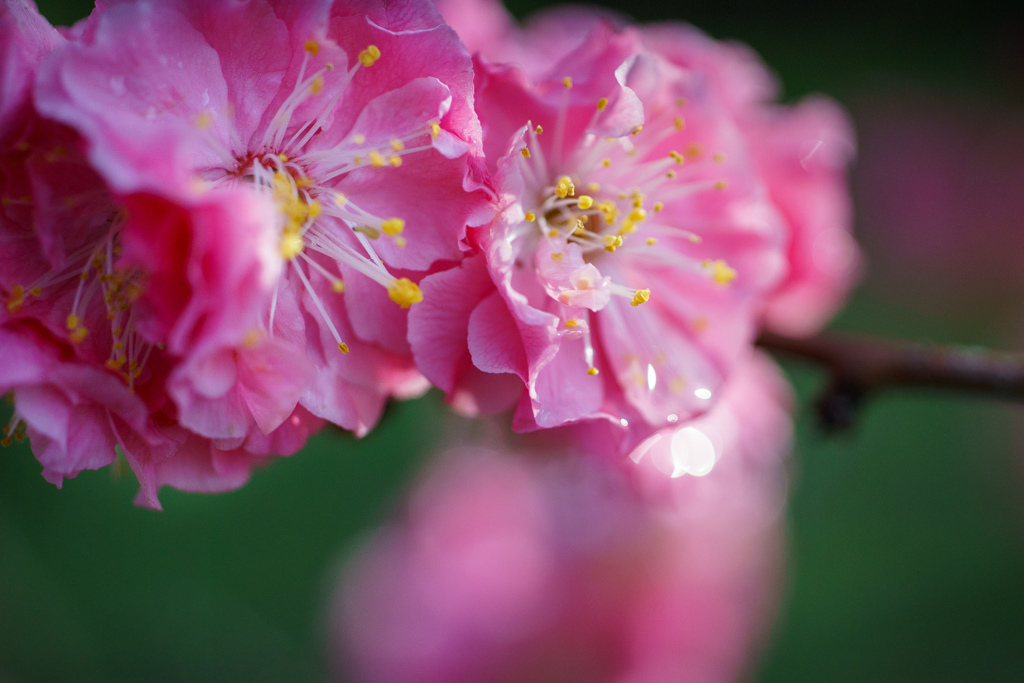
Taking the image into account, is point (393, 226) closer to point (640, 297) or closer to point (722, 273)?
point (640, 297)

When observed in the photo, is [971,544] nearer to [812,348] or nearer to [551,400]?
[812,348]

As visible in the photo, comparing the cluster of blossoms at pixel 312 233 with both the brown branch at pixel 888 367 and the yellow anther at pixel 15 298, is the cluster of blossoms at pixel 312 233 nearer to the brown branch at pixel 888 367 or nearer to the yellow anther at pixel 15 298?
the yellow anther at pixel 15 298

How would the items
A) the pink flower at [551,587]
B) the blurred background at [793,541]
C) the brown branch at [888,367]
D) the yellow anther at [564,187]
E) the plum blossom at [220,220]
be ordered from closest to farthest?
the plum blossom at [220,220], the yellow anther at [564,187], the brown branch at [888,367], the pink flower at [551,587], the blurred background at [793,541]

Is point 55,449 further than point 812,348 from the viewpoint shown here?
No

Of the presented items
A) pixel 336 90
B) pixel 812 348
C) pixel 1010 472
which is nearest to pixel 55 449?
pixel 336 90

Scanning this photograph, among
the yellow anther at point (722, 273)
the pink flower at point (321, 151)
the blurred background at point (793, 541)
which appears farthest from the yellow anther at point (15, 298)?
the blurred background at point (793, 541)

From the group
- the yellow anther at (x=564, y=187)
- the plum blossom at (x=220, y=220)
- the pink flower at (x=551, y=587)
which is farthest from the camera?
the pink flower at (x=551, y=587)

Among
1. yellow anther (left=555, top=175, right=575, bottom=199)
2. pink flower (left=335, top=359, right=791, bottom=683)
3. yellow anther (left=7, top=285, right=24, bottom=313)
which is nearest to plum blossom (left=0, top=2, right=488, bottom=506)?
yellow anther (left=7, top=285, right=24, bottom=313)
